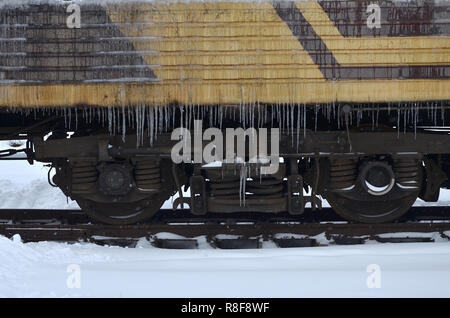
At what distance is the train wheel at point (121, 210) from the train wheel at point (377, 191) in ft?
7.85

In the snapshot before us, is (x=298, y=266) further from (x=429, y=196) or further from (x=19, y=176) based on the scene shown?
(x=19, y=176)

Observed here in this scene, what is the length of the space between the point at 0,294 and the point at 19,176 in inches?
352

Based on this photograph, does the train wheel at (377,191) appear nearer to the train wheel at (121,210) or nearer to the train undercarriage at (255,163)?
the train undercarriage at (255,163)

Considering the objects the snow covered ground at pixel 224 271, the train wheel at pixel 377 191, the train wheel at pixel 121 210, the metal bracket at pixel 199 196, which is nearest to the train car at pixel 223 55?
the train wheel at pixel 377 191

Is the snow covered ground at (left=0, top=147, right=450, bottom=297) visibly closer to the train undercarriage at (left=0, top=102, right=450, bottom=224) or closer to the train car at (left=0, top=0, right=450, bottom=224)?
the train undercarriage at (left=0, top=102, right=450, bottom=224)

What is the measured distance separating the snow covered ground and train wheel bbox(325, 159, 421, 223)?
2.18 ft

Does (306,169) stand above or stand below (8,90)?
below

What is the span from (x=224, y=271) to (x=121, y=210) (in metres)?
2.45

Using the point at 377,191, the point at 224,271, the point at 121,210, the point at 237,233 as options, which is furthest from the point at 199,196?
the point at 377,191

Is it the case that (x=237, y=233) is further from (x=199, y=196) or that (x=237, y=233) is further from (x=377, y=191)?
(x=377, y=191)

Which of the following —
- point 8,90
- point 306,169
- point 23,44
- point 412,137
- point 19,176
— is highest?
point 23,44

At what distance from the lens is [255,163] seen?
18.6 ft

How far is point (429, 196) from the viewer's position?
6.24 meters
